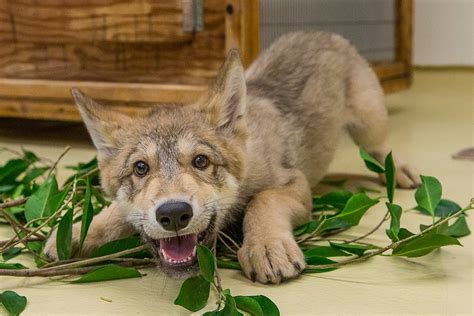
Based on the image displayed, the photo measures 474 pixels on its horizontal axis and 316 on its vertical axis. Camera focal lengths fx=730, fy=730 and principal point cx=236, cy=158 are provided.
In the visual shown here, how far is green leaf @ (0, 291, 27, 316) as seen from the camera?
174 centimetres

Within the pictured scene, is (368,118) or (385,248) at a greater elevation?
(368,118)

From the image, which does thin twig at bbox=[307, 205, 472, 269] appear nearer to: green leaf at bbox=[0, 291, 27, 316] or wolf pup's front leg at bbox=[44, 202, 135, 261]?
wolf pup's front leg at bbox=[44, 202, 135, 261]

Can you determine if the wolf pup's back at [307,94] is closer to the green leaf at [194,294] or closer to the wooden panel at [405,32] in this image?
the green leaf at [194,294]

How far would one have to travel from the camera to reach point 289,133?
269 centimetres

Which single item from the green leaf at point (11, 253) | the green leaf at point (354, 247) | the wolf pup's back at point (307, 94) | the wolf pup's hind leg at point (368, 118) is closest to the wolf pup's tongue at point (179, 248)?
the green leaf at point (354, 247)

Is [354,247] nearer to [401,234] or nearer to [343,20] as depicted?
[401,234]

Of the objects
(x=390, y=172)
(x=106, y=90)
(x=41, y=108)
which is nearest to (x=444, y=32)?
(x=106, y=90)

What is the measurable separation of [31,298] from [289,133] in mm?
1188

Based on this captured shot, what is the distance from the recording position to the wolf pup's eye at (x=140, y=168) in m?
2.00

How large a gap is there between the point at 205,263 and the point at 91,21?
2540mm

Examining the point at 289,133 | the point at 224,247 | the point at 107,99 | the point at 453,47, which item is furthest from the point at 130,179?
the point at 453,47

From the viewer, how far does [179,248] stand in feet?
6.21

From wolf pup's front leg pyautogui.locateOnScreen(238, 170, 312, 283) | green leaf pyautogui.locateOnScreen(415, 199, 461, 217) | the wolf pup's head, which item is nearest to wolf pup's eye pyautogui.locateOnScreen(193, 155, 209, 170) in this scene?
the wolf pup's head

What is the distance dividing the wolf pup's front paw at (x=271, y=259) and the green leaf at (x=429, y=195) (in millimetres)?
472
